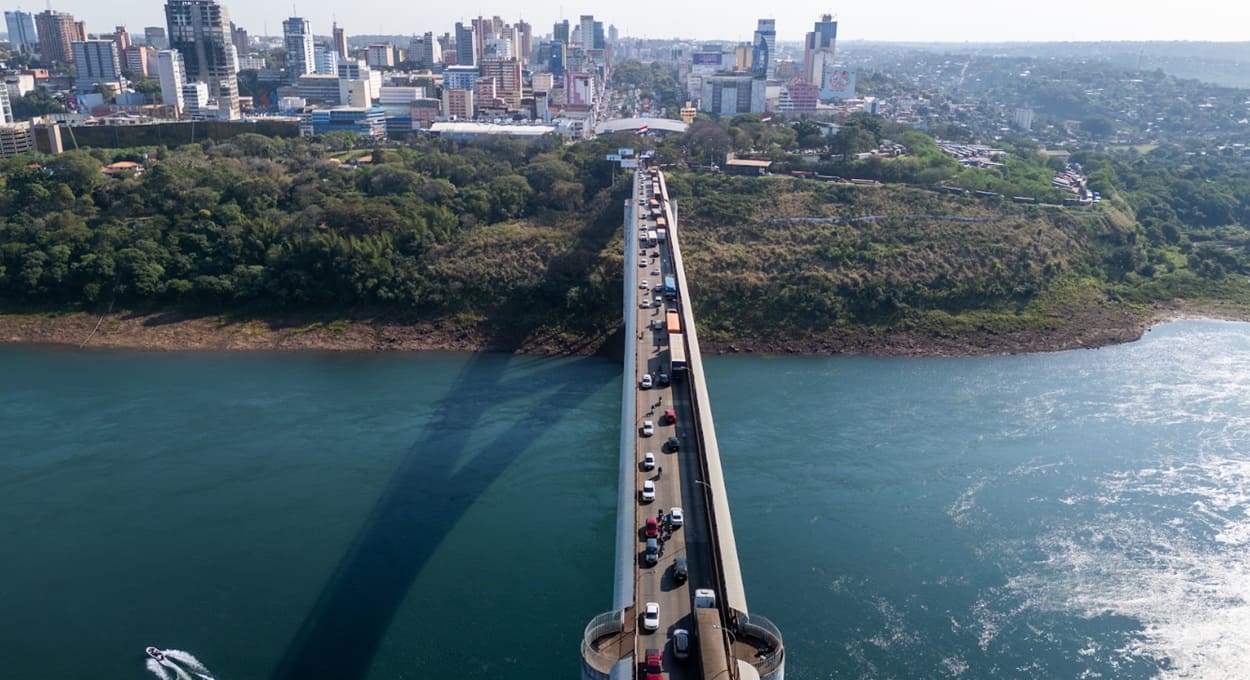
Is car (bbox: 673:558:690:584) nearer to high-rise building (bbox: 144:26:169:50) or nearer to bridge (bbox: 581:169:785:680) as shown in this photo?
bridge (bbox: 581:169:785:680)

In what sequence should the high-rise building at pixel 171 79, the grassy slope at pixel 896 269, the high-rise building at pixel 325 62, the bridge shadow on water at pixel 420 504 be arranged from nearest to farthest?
the bridge shadow on water at pixel 420 504 → the grassy slope at pixel 896 269 → the high-rise building at pixel 171 79 → the high-rise building at pixel 325 62

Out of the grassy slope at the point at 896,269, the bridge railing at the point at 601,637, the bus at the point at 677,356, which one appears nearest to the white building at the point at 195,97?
the grassy slope at the point at 896,269

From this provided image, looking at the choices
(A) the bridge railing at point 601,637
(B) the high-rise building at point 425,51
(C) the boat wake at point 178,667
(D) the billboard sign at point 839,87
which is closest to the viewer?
(A) the bridge railing at point 601,637

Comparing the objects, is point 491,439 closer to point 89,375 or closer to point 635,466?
point 635,466

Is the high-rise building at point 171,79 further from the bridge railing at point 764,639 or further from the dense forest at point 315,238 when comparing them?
the bridge railing at point 764,639

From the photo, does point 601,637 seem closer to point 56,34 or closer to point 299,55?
point 299,55

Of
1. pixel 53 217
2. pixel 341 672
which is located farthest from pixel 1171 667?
pixel 53 217

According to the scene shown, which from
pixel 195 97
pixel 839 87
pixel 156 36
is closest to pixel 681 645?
pixel 195 97
